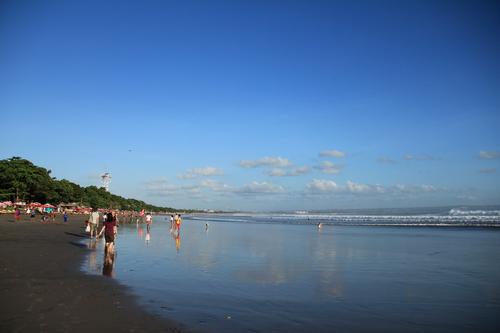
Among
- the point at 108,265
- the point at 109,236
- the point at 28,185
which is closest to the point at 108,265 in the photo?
the point at 108,265

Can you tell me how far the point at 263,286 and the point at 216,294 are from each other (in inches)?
71.8

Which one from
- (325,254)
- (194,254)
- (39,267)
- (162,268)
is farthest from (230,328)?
(325,254)

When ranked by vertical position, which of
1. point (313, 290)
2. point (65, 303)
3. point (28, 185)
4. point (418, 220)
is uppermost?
point (28, 185)

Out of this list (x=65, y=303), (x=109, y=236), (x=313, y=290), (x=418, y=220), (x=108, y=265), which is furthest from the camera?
(x=418, y=220)

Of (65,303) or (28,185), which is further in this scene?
(28,185)

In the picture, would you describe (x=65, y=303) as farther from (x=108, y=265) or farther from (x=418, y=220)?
(x=418, y=220)

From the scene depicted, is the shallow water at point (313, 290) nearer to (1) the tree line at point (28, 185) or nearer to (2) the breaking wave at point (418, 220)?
(2) the breaking wave at point (418, 220)

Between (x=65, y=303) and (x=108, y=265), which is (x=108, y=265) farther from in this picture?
(x=65, y=303)

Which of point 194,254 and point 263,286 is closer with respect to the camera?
point 263,286

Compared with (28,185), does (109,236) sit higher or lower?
lower

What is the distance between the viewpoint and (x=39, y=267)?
13.3 metres

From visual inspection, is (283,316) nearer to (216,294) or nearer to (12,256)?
(216,294)

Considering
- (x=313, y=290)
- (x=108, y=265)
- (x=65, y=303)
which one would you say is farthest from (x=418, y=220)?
(x=65, y=303)

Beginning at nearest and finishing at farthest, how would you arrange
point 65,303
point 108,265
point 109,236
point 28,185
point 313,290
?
point 65,303 → point 313,290 → point 108,265 → point 109,236 → point 28,185
